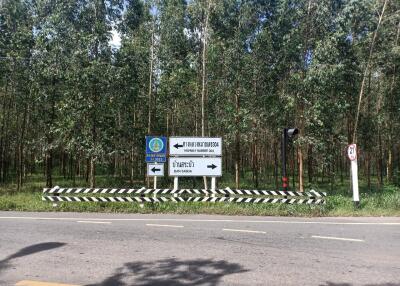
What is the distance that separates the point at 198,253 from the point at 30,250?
10.8 feet

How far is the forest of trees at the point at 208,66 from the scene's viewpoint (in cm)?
2522

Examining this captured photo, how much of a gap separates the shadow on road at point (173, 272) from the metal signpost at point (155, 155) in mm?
9495

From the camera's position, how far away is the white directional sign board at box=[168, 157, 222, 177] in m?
17.1

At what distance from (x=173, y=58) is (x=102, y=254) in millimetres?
26843

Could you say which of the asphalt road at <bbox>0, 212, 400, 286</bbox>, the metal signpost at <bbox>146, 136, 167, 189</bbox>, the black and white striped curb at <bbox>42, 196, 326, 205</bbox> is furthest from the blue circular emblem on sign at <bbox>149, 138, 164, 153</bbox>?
the asphalt road at <bbox>0, 212, 400, 286</bbox>

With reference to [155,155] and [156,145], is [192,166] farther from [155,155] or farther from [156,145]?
[156,145]

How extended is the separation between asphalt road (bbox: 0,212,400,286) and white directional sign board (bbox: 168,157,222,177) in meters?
5.14

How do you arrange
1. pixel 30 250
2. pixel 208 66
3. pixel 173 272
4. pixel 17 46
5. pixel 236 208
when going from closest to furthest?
pixel 173 272 → pixel 30 250 → pixel 236 208 → pixel 17 46 → pixel 208 66

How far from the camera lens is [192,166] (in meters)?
17.2

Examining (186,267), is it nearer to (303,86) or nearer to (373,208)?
(373,208)

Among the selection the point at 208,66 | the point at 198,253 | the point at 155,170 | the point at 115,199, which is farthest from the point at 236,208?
the point at 208,66

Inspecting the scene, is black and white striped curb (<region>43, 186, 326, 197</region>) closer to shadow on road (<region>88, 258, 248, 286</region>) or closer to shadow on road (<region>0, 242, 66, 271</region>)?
shadow on road (<region>0, 242, 66, 271</region>)

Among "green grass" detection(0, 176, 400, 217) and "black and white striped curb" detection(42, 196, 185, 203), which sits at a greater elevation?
"black and white striped curb" detection(42, 196, 185, 203)

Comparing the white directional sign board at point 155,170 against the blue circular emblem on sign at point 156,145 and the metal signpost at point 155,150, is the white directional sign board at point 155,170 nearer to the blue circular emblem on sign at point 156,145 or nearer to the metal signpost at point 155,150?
the metal signpost at point 155,150
